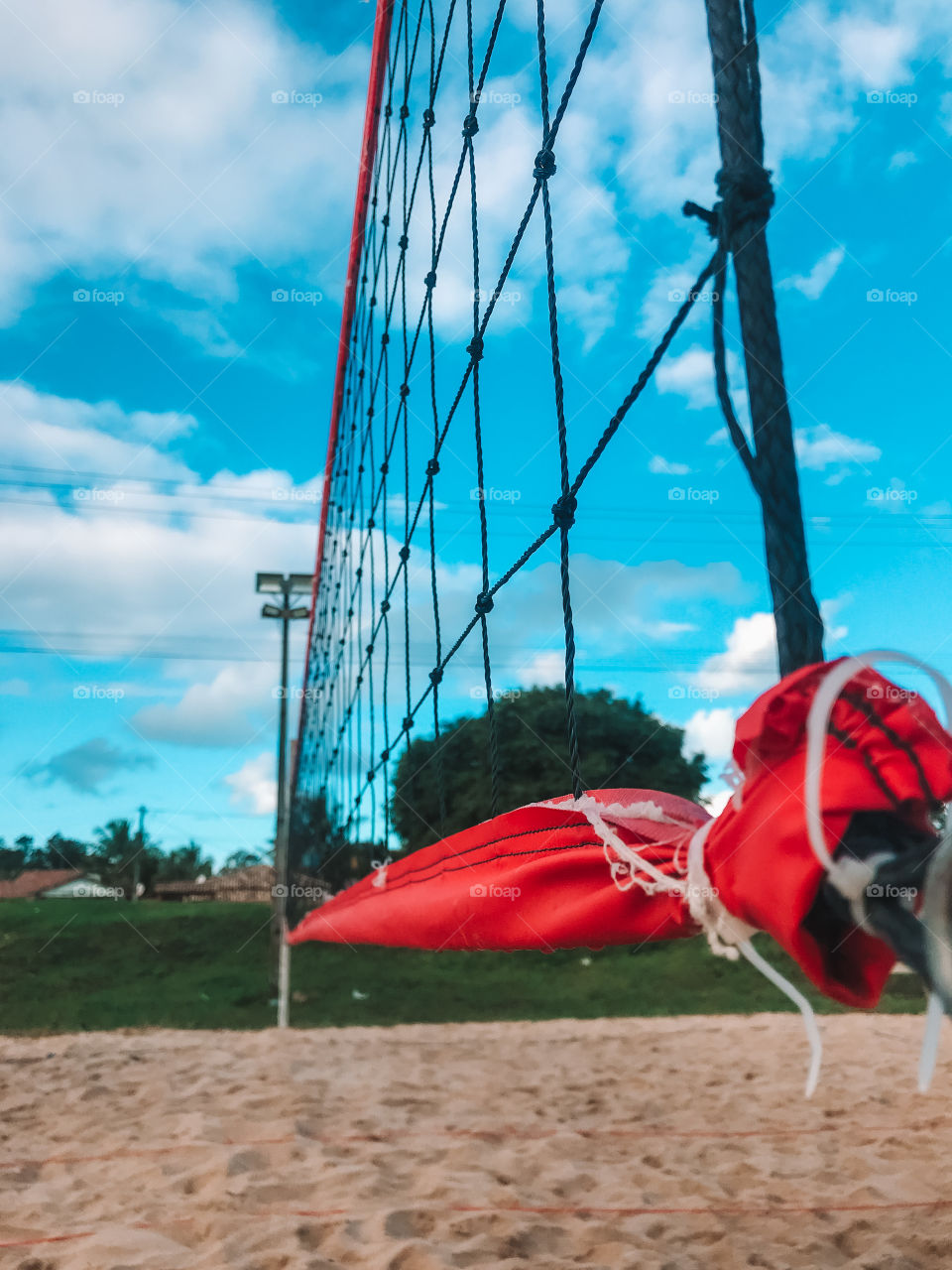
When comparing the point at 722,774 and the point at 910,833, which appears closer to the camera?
the point at 910,833

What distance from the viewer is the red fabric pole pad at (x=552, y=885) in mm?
754

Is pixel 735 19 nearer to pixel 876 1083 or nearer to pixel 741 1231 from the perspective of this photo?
pixel 741 1231

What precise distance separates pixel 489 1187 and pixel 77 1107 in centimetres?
165

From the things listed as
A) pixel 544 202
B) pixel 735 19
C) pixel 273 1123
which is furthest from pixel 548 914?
pixel 273 1123

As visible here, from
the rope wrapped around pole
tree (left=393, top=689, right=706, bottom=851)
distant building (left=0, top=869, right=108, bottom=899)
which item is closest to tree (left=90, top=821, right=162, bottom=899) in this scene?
distant building (left=0, top=869, right=108, bottom=899)

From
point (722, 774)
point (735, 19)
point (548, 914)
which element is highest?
point (735, 19)

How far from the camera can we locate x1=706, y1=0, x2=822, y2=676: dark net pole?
2.53ft

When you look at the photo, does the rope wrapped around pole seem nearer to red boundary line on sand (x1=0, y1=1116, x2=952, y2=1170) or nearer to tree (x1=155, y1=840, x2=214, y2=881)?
red boundary line on sand (x1=0, y1=1116, x2=952, y2=1170)

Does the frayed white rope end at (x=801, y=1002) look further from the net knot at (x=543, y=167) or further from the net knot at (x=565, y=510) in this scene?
the net knot at (x=543, y=167)

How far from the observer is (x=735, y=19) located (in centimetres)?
88

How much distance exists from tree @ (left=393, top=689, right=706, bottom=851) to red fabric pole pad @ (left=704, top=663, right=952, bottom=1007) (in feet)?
29.8

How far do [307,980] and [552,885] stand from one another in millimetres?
7128

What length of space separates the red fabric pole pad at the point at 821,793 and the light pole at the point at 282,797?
515 cm

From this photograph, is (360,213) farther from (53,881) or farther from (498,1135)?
(53,881)
